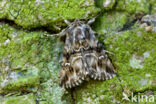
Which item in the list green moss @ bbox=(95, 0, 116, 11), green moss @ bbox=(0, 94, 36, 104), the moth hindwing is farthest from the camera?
green moss @ bbox=(95, 0, 116, 11)

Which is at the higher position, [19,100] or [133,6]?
[133,6]

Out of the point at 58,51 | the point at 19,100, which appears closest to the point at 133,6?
the point at 58,51

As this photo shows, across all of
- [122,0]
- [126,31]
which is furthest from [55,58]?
[122,0]

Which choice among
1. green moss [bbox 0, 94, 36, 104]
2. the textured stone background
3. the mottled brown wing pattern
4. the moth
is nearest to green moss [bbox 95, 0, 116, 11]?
the textured stone background

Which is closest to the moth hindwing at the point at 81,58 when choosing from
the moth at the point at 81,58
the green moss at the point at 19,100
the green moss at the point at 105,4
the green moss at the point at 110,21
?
the moth at the point at 81,58

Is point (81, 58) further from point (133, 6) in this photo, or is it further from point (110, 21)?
point (133, 6)

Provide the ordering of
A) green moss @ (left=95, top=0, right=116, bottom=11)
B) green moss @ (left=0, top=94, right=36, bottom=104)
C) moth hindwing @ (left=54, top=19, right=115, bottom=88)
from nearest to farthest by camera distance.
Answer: green moss @ (left=0, top=94, right=36, bottom=104) < moth hindwing @ (left=54, top=19, right=115, bottom=88) < green moss @ (left=95, top=0, right=116, bottom=11)

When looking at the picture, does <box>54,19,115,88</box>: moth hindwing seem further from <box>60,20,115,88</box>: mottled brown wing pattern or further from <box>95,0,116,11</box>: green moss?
<box>95,0,116,11</box>: green moss

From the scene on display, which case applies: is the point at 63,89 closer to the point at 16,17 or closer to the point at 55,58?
the point at 55,58
